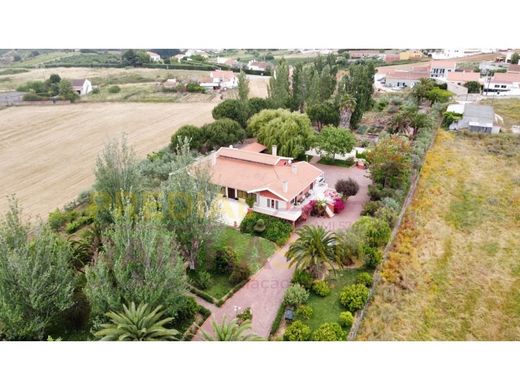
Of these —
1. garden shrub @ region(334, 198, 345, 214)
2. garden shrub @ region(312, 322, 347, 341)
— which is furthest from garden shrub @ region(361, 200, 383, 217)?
garden shrub @ region(312, 322, 347, 341)

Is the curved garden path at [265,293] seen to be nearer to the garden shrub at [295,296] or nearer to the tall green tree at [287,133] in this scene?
the garden shrub at [295,296]

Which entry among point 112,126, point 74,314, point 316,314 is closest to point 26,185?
point 112,126

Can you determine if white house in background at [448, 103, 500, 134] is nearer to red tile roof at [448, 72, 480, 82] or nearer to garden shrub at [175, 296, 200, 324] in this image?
red tile roof at [448, 72, 480, 82]

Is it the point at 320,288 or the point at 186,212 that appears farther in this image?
the point at 186,212

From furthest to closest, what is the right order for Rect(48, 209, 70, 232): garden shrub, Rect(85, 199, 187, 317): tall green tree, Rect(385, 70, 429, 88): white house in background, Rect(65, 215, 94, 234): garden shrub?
Rect(385, 70, 429, 88): white house in background, Rect(48, 209, 70, 232): garden shrub, Rect(65, 215, 94, 234): garden shrub, Rect(85, 199, 187, 317): tall green tree

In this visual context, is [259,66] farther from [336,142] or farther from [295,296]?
[295,296]

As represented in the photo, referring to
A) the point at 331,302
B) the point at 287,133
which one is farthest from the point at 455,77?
the point at 331,302

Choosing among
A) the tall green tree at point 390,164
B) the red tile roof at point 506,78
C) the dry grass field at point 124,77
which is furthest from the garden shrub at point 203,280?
the red tile roof at point 506,78
